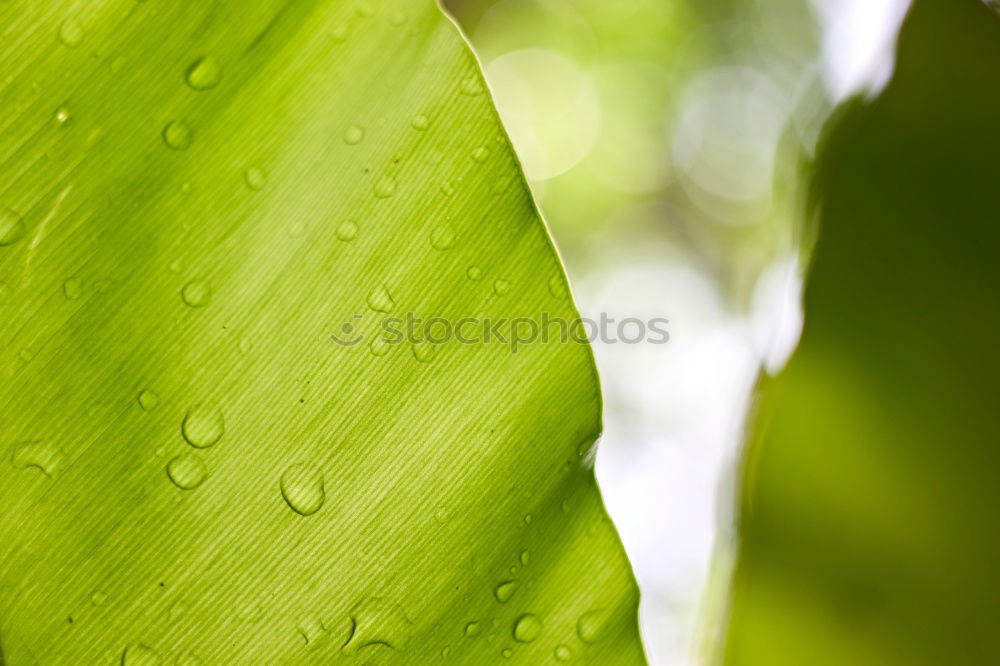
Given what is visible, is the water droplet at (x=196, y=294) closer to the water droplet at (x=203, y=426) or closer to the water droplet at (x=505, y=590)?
the water droplet at (x=203, y=426)

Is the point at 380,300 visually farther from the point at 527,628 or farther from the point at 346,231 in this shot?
the point at 527,628

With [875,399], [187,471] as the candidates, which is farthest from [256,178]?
[875,399]

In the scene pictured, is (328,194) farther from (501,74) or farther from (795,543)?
(501,74)

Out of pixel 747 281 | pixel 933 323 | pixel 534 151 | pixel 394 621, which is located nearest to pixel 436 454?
pixel 394 621

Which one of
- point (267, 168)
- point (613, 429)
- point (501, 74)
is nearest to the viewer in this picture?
point (267, 168)

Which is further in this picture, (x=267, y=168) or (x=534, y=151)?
(x=534, y=151)

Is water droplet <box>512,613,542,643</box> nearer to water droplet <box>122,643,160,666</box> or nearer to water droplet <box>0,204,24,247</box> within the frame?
water droplet <box>122,643,160,666</box>

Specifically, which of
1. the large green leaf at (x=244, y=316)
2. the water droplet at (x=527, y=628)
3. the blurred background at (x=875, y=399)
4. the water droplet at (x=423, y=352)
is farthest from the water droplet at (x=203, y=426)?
the blurred background at (x=875, y=399)
